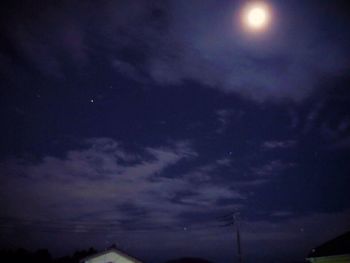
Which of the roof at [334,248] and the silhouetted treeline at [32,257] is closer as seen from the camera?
the roof at [334,248]

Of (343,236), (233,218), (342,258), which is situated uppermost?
(233,218)

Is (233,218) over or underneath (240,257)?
over

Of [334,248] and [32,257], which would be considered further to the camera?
[32,257]

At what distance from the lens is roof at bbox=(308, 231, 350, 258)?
25.8 m

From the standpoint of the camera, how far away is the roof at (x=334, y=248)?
1017 inches

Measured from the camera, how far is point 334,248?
27047 mm

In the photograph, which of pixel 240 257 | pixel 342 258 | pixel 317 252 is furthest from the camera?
pixel 240 257

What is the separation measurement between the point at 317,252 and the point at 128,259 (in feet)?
74.0

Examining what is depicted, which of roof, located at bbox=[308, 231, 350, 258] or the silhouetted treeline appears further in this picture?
the silhouetted treeline

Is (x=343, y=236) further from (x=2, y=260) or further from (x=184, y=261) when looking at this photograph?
(x=184, y=261)

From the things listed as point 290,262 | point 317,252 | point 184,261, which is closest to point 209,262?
point 184,261

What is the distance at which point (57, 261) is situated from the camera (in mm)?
49844

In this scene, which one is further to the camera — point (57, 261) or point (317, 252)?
point (57, 261)

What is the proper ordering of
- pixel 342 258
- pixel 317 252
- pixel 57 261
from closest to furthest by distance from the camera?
pixel 342 258 < pixel 317 252 < pixel 57 261
